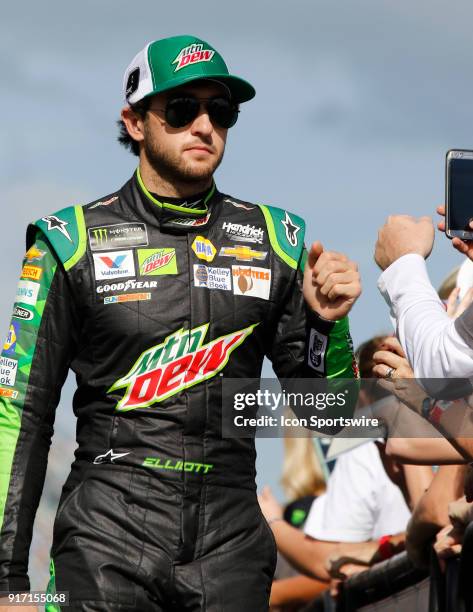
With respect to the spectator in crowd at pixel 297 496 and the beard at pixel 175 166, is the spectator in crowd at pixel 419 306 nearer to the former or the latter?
the beard at pixel 175 166

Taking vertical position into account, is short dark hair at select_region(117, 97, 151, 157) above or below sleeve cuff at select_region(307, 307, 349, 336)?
above

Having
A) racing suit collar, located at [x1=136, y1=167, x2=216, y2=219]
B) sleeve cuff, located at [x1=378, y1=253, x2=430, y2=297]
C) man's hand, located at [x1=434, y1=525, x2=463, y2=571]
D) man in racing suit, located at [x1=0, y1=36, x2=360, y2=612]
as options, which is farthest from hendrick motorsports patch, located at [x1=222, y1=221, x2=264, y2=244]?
man's hand, located at [x1=434, y1=525, x2=463, y2=571]

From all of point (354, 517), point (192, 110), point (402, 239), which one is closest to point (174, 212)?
point (192, 110)

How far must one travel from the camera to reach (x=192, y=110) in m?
5.67

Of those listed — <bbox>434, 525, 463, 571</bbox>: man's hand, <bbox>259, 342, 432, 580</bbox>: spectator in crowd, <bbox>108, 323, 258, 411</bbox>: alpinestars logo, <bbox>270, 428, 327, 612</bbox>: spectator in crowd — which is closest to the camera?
<bbox>108, 323, 258, 411</bbox>: alpinestars logo

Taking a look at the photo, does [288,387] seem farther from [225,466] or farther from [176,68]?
[176,68]

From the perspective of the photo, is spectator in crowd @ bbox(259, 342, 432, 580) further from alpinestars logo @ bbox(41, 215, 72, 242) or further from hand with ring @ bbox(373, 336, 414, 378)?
alpinestars logo @ bbox(41, 215, 72, 242)

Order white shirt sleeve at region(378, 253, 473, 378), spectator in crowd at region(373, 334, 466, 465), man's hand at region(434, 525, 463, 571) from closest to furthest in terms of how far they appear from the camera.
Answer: white shirt sleeve at region(378, 253, 473, 378) < spectator in crowd at region(373, 334, 466, 465) < man's hand at region(434, 525, 463, 571)

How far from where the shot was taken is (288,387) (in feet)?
18.7

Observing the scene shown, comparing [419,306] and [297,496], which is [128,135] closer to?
[419,306]

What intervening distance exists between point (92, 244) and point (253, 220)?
2.18 ft

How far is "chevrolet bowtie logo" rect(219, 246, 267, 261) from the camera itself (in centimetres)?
563

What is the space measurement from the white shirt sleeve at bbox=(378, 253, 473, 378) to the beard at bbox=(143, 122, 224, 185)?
3.14 feet

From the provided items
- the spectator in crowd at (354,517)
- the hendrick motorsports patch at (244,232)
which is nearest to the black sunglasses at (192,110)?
the hendrick motorsports patch at (244,232)
